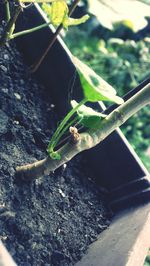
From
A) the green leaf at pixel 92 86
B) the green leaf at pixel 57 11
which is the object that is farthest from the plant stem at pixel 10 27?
the green leaf at pixel 92 86

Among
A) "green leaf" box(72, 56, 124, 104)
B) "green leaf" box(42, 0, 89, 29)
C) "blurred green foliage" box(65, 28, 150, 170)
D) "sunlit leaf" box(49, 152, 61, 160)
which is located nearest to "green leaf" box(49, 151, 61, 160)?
"sunlit leaf" box(49, 152, 61, 160)

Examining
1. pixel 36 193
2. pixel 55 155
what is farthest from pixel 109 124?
pixel 36 193

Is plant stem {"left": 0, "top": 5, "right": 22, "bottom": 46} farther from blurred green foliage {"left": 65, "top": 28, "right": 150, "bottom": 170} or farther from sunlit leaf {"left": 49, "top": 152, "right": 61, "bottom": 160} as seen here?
blurred green foliage {"left": 65, "top": 28, "right": 150, "bottom": 170}

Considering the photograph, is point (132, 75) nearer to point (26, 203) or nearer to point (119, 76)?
point (119, 76)

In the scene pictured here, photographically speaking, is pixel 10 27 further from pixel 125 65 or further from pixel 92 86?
pixel 125 65

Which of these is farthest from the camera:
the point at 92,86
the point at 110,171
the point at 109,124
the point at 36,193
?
the point at 110,171

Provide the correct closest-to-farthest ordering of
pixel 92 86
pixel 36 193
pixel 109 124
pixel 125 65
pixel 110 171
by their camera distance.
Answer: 1. pixel 92 86
2. pixel 109 124
3. pixel 36 193
4. pixel 110 171
5. pixel 125 65
